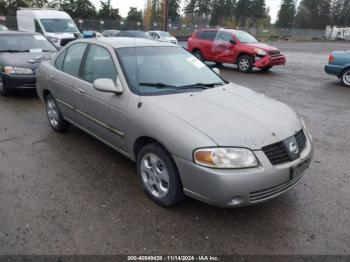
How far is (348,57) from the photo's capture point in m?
10.4

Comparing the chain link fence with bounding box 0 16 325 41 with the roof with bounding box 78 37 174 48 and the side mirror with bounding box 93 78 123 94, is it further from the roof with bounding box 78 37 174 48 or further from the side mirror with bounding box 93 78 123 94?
the side mirror with bounding box 93 78 123 94

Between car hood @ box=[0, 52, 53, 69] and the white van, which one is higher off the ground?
the white van

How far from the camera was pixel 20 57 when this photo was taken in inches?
309

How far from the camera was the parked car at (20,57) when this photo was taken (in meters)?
7.41

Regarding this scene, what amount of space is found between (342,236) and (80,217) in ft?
8.12

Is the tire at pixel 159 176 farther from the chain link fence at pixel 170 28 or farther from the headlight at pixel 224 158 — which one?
the chain link fence at pixel 170 28

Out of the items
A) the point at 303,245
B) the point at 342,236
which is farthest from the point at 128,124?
the point at 342,236

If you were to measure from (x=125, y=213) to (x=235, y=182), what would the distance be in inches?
47.3

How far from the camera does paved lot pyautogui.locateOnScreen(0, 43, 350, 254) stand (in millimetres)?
2883

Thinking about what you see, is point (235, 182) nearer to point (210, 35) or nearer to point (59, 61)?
point (59, 61)

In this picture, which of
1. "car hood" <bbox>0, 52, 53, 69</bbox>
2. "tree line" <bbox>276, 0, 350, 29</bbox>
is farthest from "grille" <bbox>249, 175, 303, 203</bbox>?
"tree line" <bbox>276, 0, 350, 29</bbox>

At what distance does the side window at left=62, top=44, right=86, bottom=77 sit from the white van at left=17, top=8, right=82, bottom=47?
10775 mm

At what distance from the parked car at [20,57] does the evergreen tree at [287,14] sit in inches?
3879

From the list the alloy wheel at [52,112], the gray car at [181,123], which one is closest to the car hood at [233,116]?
the gray car at [181,123]
